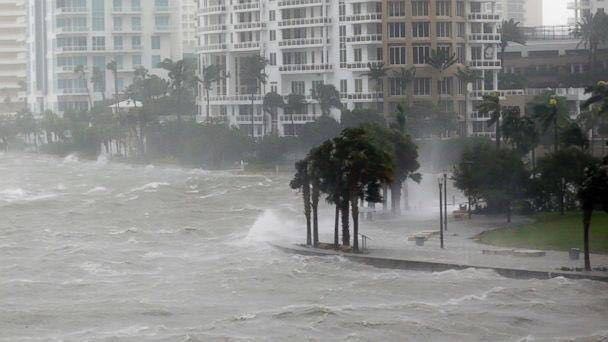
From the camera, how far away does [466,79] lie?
14112 cm

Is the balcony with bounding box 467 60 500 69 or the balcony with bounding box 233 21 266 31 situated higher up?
the balcony with bounding box 233 21 266 31

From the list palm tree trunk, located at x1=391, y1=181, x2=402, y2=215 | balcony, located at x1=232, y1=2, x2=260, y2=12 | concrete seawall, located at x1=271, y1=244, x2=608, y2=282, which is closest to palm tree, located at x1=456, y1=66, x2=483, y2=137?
balcony, located at x1=232, y1=2, x2=260, y2=12

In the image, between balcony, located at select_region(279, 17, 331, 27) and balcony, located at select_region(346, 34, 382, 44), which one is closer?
balcony, located at select_region(346, 34, 382, 44)

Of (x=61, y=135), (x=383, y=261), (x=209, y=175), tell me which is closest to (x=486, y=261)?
(x=383, y=261)

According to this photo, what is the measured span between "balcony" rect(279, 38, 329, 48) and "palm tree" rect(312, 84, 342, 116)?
229 inches

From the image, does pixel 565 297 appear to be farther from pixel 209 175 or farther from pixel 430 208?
pixel 209 175

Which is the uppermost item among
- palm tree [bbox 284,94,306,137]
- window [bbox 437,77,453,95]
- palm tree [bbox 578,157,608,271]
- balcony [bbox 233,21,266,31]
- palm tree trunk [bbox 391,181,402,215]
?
balcony [bbox 233,21,266,31]

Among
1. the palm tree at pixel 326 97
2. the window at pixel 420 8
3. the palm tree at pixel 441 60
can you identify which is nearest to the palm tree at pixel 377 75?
the palm tree at pixel 326 97

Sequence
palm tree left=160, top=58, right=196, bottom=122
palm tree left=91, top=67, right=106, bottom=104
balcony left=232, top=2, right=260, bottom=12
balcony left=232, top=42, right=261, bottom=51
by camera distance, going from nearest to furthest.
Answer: balcony left=232, top=2, right=260, bottom=12, balcony left=232, top=42, right=261, bottom=51, palm tree left=160, top=58, right=196, bottom=122, palm tree left=91, top=67, right=106, bottom=104

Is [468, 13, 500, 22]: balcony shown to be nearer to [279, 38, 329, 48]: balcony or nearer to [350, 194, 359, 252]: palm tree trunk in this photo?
[279, 38, 329, 48]: balcony

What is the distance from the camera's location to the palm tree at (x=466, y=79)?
141000mm

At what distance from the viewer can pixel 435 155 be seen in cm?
13200

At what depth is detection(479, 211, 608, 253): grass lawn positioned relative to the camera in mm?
69562

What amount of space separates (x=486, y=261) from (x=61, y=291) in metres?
18.3
